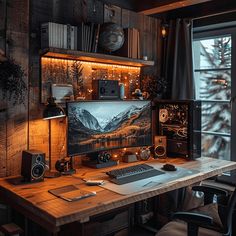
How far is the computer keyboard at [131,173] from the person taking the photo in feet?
7.39

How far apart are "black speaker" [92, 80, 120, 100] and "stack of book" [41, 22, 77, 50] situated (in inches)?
15.2

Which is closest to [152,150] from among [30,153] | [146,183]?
[146,183]

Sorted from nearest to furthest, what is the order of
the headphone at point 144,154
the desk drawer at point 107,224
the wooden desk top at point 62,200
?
the wooden desk top at point 62,200 < the desk drawer at point 107,224 < the headphone at point 144,154

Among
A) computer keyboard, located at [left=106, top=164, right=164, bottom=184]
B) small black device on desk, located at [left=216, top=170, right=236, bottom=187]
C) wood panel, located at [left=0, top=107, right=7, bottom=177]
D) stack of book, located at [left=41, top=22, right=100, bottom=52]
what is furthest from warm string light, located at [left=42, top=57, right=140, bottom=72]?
small black device on desk, located at [left=216, top=170, right=236, bottom=187]

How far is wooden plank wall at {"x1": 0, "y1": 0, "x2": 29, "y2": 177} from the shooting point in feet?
7.44

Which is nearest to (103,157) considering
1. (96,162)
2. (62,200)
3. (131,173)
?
(96,162)

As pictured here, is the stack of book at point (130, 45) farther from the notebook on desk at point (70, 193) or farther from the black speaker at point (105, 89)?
the notebook on desk at point (70, 193)

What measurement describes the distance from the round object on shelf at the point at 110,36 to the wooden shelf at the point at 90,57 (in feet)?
0.29

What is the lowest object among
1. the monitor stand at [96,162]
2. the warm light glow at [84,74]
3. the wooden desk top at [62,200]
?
the wooden desk top at [62,200]

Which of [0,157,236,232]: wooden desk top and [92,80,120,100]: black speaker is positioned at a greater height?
[92,80,120,100]: black speaker

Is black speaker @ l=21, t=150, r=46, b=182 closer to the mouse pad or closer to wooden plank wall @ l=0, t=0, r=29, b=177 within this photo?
wooden plank wall @ l=0, t=0, r=29, b=177

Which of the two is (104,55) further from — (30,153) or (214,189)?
(214,189)

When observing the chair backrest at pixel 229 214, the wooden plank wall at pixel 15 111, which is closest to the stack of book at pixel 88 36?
the wooden plank wall at pixel 15 111

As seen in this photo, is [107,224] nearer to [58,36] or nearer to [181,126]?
[181,126]
